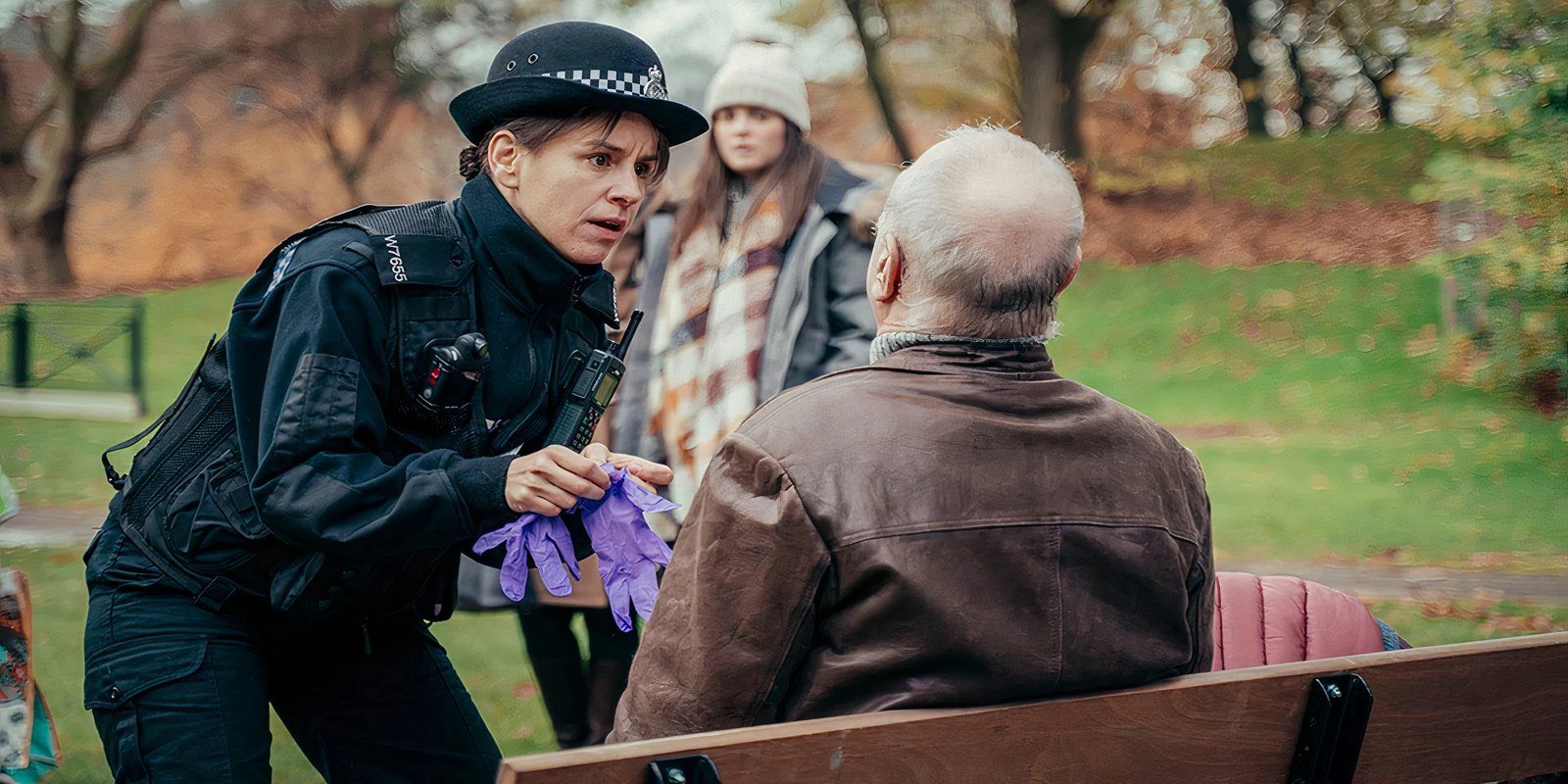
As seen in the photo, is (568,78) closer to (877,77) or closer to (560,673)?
(560,673)

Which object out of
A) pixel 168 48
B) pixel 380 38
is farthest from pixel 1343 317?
pixel 168 48

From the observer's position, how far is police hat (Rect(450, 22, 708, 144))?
228 cm

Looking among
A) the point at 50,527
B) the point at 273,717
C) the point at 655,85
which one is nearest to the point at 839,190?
the point at 655,85

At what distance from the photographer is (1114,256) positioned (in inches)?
672

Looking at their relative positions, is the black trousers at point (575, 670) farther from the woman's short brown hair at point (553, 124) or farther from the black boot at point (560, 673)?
the woman's short brown hair at point (553, 124)

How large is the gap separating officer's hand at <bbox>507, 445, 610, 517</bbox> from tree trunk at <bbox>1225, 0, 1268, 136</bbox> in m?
16.7

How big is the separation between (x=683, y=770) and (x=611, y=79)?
3.85 ft

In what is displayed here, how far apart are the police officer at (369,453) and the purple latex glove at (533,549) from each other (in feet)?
0.31

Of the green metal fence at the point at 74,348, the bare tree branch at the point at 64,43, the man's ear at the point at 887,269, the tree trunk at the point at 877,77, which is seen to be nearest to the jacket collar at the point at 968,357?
the man's ear at the point at 887,269

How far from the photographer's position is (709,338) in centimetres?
425

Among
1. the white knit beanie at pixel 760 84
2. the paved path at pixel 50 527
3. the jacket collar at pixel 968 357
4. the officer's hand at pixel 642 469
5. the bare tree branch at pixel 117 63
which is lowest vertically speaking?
the paved path at pixel 50 527

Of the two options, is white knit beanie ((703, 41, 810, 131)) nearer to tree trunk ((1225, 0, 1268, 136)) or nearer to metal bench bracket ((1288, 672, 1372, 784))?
metal bench bracket ((1288, 672, 1372, 784))

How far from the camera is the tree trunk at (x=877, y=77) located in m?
18.4

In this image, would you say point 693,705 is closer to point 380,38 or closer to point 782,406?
point 782,406
